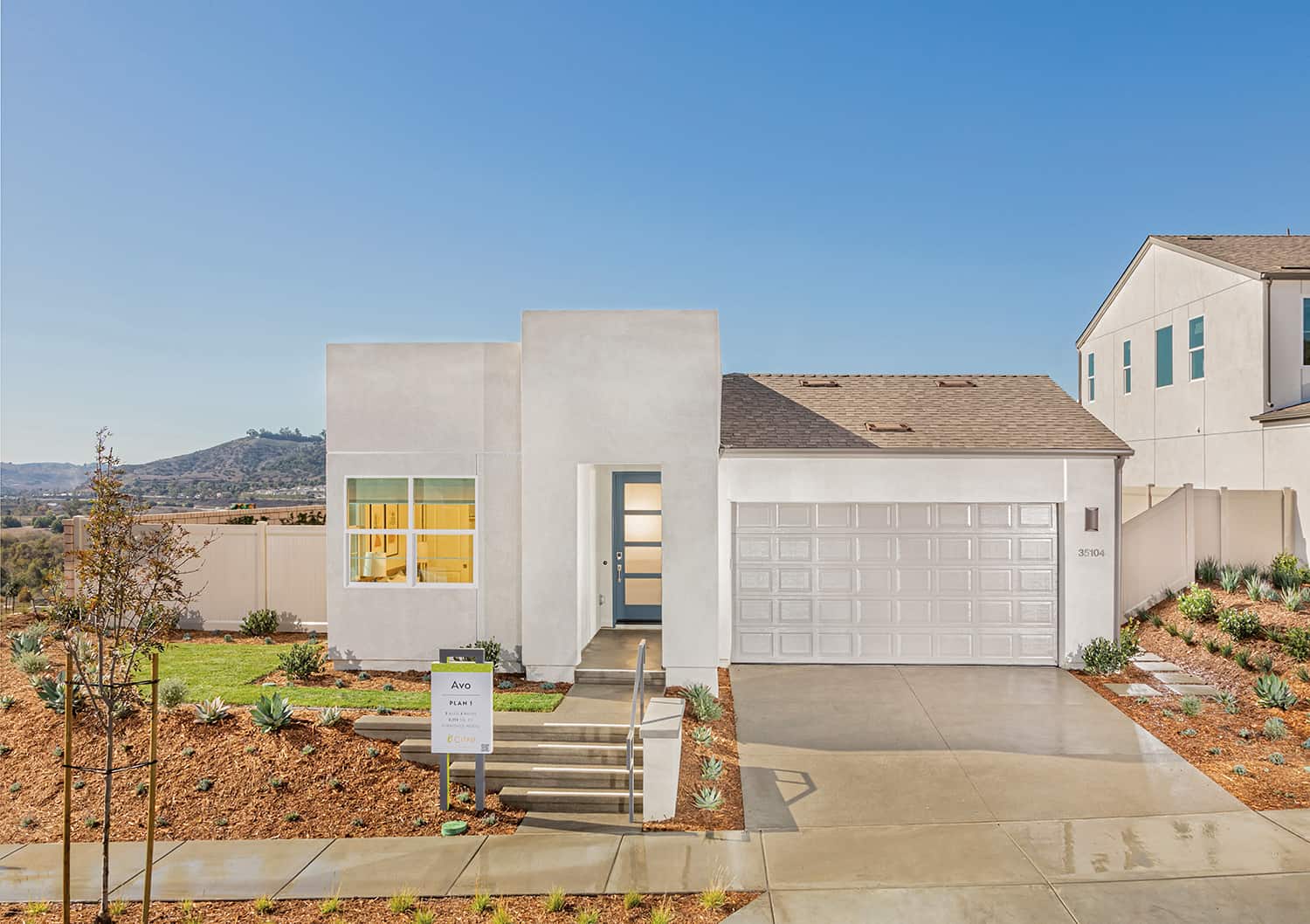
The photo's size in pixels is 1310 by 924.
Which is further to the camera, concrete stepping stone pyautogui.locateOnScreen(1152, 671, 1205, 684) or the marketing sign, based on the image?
concrete stepping stone pyautogui.locateOnScreen(1152, 671, 1205, 684)

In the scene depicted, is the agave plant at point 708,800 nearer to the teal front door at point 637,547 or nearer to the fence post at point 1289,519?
the teal front door at point 637,547

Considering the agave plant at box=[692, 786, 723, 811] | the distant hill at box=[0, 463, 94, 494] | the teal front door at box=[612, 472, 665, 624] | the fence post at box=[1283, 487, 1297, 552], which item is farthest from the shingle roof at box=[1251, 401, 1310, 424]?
the distant hill at box=[0, 463, 94, 494]

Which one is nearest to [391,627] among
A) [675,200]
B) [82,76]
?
[82,76]

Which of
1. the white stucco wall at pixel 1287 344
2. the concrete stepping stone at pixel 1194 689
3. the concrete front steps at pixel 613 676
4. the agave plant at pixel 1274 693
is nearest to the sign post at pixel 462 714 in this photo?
the concrete front steps at pixel 613 676

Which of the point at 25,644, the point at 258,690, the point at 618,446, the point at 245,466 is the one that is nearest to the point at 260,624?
the point at 25,644

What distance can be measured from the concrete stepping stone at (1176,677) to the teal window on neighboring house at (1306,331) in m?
9.08

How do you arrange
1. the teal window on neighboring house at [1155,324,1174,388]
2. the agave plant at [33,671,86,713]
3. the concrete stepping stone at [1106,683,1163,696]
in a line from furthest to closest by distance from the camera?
the teal window on neighboring house at [1155,324,1174,388]
the concrete stepping stone at [1106,683,1163,696]
the agave plant at [33,671,86,713]

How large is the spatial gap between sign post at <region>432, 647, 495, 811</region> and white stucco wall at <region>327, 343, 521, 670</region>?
3841mm

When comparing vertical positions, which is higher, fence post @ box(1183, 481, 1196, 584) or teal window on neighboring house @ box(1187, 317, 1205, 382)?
teal window on neighboring house @ box(1187, 317, 1205, 382)

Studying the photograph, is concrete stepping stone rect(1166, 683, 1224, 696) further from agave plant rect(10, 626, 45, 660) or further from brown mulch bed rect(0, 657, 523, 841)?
agave plant rect(10, 626, 45, 660)

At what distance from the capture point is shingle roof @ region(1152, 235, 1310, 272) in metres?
16.0

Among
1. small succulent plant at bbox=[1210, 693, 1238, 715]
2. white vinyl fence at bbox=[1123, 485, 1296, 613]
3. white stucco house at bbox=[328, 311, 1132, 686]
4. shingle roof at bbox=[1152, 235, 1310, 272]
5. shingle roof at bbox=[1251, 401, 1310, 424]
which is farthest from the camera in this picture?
shingle roof at bbox=[1152, 235, 1310, 272]

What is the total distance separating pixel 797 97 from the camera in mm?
20344

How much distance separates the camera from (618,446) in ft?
32.4
